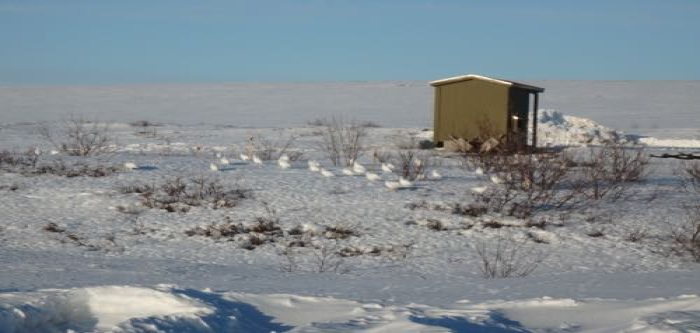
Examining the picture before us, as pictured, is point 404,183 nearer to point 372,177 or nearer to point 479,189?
point 372,177

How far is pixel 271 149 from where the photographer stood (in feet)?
72.7

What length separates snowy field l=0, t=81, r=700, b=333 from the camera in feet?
19.5

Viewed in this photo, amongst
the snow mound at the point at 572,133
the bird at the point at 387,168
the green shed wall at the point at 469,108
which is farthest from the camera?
the snow mound at the point at 572,133

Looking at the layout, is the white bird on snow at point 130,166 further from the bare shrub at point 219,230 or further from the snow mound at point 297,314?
the snow mound at point 297,314

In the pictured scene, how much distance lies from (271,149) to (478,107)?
610 cm

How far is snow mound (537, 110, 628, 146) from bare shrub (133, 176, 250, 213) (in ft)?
48.8

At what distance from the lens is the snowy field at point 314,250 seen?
234 inches

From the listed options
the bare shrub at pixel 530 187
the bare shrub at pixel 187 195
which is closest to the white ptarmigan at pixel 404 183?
the bare shrub at pixel 530 187

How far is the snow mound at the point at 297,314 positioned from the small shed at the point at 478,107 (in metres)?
17.0

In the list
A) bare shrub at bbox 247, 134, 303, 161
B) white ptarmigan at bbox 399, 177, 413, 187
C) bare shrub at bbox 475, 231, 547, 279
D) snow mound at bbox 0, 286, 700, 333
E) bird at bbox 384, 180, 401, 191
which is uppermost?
bare shrub at bbox 247, 134, 303, 161

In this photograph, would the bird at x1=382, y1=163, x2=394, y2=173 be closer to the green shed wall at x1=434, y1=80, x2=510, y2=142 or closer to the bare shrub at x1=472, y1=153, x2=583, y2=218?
the bare shrub at x1=472, y1=153, x2=583, y2=218

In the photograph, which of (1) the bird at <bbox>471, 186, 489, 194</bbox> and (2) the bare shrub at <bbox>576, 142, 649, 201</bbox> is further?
(2) the bare shrub at <bbox>576, 142, 649, 201</bbox>

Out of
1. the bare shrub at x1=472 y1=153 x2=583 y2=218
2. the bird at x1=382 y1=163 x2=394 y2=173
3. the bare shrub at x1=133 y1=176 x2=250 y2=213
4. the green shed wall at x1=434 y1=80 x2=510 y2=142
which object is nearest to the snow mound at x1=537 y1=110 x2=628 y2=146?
the green shed wall at x1=434 y1=80 x2=510 y2=142

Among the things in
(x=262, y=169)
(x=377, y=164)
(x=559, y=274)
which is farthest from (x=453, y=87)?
(x=559, y=274)
